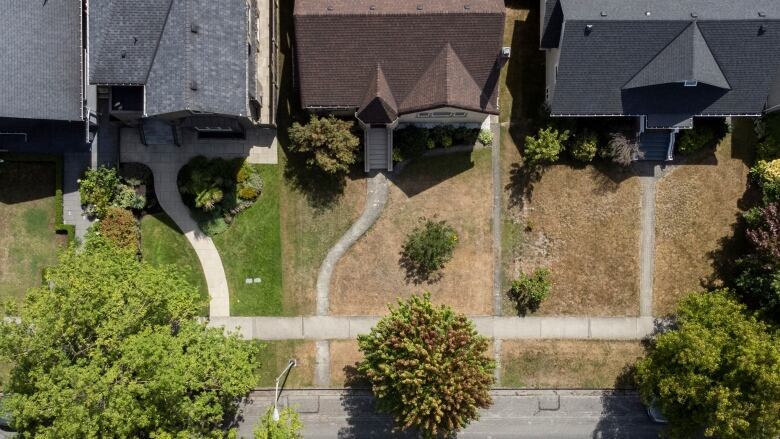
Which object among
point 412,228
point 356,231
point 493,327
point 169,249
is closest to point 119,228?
point 169,249

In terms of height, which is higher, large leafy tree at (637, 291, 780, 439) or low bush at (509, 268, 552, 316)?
low bush at (509, 268, 552, 316)

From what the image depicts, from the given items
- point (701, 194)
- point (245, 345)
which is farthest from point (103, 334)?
point (701, 194)

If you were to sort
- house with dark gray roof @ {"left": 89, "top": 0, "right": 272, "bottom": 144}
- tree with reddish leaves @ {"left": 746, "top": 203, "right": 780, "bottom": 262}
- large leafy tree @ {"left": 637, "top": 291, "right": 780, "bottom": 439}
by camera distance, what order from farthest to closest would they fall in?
tree with reddish leaves @ {"left": 746, "top": 203, "right": 780, "bottom": 262} < house with dark gray roof @ {"left": 89, "top": 0, "right": 272, "bottom": 144} < large leafy tree @ {"left": 637, "top": 291, "right": 780, "bottom": 439}

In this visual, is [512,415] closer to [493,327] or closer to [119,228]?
[493,327]

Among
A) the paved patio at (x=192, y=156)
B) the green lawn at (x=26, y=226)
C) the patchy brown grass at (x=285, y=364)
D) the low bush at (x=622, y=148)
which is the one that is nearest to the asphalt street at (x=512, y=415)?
the patchy brown grass at (x=285, y=364)

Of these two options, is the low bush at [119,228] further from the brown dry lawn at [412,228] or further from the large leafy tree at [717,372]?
the large leafy tree at [717,372]

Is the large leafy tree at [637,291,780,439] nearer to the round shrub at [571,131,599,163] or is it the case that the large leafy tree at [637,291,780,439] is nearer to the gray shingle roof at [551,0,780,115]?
the round shrub at [571,131,599,163]

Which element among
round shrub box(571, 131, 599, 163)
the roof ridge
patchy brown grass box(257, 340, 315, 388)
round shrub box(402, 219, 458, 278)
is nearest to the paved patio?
patchy brown grass box(257, 340, 315, 388)
